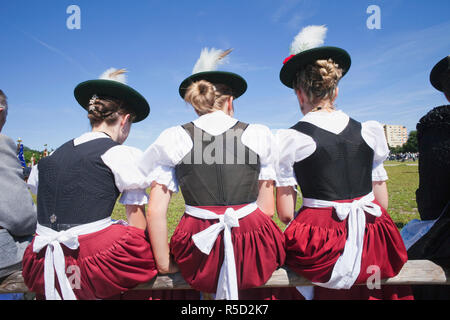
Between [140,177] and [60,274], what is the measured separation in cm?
79

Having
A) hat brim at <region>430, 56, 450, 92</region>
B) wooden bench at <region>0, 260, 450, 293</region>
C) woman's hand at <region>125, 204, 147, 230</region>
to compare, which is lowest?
wooden bench at <region>0, 260, 450, 293</region>

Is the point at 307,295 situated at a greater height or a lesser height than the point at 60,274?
lesser

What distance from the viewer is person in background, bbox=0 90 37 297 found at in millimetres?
1888

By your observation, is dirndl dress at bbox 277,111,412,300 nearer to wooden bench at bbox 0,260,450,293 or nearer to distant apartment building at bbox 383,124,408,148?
wooden bench at bbox 0,260,450,293

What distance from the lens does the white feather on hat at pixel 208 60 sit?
1891 millimetres

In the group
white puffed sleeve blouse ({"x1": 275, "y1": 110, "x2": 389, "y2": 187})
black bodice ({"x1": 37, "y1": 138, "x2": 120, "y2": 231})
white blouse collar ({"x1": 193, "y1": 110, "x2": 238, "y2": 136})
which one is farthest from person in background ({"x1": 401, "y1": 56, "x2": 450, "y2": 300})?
black bodice ({"x1": 37, "y1": 138, "x2": 120, "y2": 231})

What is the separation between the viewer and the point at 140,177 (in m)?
1.71

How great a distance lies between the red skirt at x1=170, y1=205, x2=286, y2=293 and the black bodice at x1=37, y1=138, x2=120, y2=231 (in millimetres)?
603

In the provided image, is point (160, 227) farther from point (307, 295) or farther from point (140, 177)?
point (307, 295)

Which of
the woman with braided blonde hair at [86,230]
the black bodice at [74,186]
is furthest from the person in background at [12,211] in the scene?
the black bodice at [74,186]

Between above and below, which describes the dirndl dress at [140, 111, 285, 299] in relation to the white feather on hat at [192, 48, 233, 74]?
below

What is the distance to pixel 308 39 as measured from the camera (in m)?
2.05

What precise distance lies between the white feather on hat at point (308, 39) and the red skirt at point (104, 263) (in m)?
1.96
